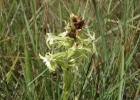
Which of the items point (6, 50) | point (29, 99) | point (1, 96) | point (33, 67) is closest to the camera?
point (29, 99)

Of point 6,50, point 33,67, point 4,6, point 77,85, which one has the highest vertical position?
point 4,6

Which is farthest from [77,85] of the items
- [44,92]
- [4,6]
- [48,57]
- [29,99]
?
[4,6]

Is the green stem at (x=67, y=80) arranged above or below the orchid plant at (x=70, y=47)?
below

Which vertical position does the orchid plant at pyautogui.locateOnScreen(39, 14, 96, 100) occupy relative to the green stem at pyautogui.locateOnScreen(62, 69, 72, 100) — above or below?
above

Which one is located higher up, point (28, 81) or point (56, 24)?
point (56, 24)

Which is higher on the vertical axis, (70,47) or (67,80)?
(70,47)

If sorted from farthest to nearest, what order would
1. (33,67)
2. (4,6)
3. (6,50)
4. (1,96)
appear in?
(4,6)
(6,50)
(33,67)
(1,96)

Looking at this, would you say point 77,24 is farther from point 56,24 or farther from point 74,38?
point 56,24

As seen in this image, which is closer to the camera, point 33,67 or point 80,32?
point 80,32

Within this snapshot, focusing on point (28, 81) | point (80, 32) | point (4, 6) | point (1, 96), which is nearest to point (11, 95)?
point (1, 96)
